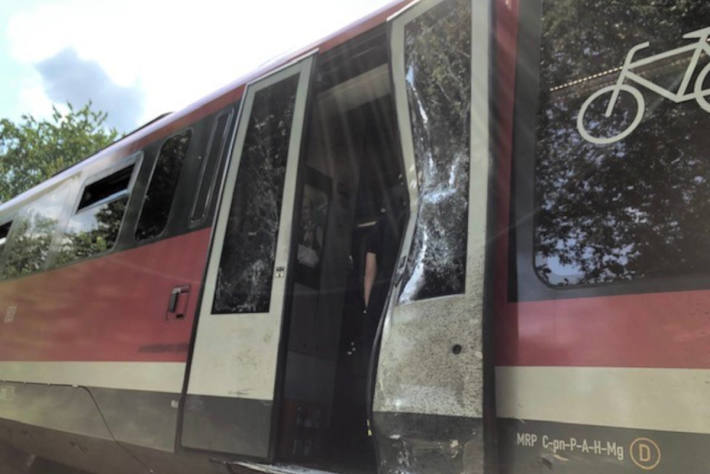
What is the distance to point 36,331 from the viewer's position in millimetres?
4734

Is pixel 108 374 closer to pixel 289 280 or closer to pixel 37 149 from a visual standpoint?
pixel 289 280

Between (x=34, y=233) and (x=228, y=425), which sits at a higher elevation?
(x=34, y=233)

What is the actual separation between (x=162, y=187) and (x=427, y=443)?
282 centimetres

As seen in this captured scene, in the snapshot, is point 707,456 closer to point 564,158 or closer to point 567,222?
point 567,222

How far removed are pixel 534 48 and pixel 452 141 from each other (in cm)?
45

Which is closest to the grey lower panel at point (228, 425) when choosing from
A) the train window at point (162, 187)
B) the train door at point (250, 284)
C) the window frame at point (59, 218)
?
the train door at point (250, 284)

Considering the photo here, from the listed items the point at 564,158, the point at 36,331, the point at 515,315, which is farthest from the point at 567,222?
the point at 36,331

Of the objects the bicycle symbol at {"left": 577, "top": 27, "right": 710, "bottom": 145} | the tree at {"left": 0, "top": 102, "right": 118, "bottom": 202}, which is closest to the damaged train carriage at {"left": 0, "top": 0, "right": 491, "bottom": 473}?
the bicycle symbol at {"left": 577, "top": 27, "right": 710, "bottom": 145}

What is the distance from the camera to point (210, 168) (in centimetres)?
362

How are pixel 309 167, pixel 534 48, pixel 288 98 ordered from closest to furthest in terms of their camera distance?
pixel 534 48 → pixel 288 98 → pixel 309 167

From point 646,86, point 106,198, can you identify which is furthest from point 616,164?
point 106,198

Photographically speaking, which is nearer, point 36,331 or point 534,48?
point 534,48

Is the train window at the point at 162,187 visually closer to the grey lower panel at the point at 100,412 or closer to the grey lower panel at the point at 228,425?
the grey lower panel at the point at 100,412

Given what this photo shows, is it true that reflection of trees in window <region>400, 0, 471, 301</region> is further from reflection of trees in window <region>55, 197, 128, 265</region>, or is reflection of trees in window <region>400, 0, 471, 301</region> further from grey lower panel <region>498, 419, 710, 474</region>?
reflection of trees in window <region>55, 197, 128, 265</region>
